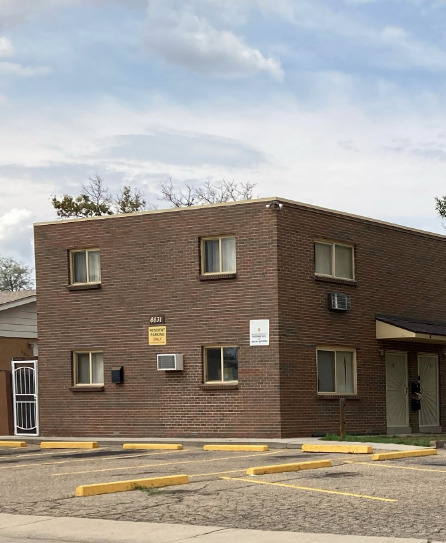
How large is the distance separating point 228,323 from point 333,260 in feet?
12.1

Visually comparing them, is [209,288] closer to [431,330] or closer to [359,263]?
[359,263]

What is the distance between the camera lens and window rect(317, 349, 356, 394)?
29.2 m

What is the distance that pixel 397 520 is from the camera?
12.1m

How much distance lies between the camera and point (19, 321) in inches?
1486

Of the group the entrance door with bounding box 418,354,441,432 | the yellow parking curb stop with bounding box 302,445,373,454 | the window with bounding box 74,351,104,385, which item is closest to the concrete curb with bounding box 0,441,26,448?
the window with bounding box 74,351,104,385

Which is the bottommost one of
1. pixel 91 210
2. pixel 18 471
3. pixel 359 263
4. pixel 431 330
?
pixel 18 471

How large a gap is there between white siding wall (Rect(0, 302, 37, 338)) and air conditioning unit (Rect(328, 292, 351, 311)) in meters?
13.2

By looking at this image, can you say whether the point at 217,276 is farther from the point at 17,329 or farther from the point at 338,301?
the point at 17,329

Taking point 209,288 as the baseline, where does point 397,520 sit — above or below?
below

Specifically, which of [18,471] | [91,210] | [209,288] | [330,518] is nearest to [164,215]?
[209,288]

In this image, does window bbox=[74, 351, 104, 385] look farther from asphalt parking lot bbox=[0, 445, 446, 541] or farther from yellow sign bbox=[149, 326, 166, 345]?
asphalt parking lot bbox=[0, 445, 446, 541]

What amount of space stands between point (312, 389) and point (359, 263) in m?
4.17

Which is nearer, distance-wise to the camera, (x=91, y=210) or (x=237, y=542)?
(x=237, y=542)

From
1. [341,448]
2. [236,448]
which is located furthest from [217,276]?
[341,448]
